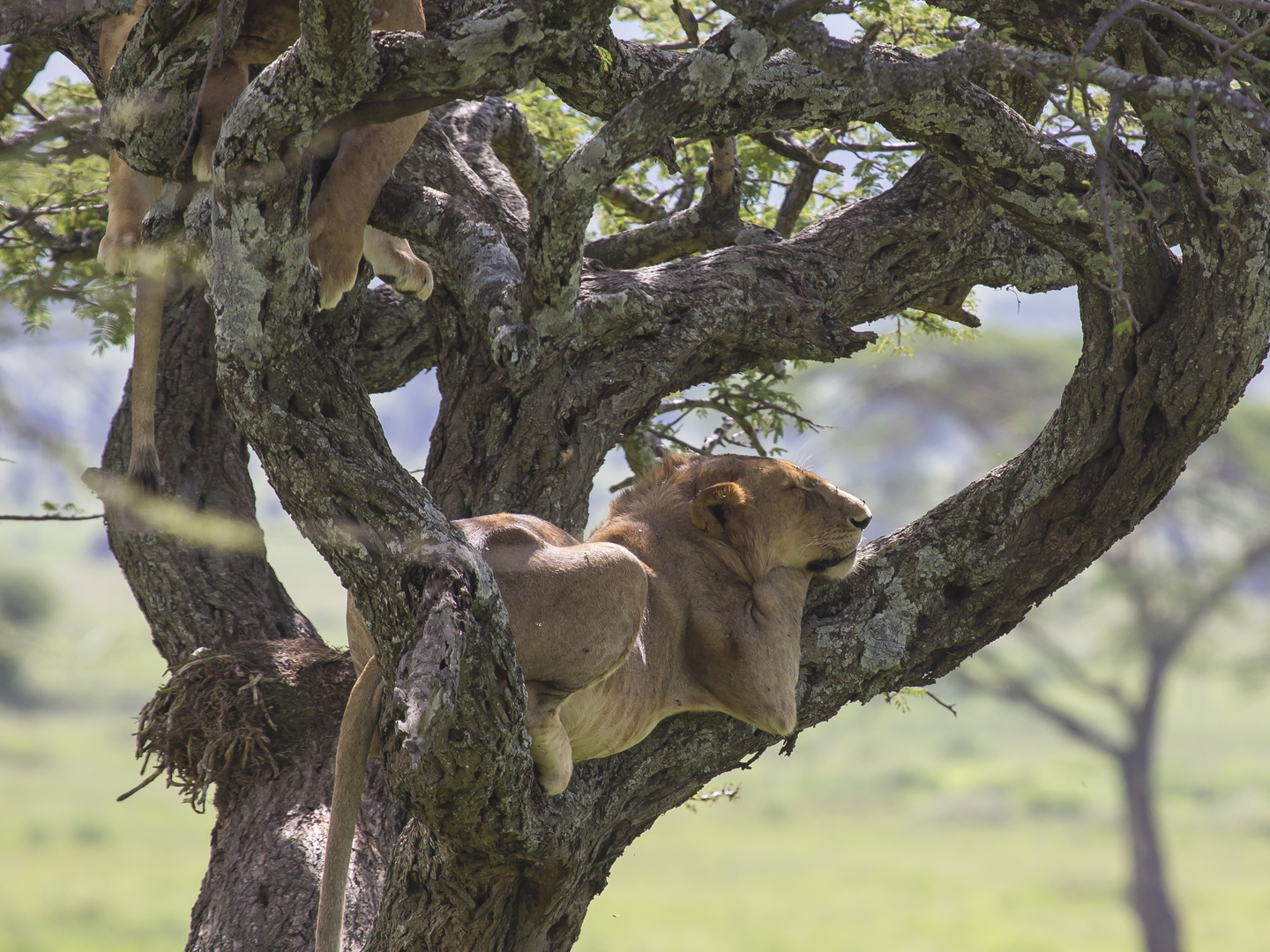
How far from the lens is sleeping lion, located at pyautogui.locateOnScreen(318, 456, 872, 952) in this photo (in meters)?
3.42

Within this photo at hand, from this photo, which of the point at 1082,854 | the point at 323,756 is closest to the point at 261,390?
the point at 323,756

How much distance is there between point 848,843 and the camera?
147 feet

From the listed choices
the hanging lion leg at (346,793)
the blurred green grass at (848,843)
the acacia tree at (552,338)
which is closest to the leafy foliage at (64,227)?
the acacia tree at (552,338)

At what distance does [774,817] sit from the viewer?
47469mm

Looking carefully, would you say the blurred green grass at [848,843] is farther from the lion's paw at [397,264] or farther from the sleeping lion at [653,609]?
the sleeping lion at [653,609]

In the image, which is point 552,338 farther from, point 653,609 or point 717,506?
point 717,506

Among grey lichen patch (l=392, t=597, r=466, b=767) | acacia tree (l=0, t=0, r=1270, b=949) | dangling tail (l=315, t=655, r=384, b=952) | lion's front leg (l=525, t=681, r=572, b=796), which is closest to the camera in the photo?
grey lichen patch (l=392, t=597, r=466, b=767)

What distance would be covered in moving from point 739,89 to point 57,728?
4972cm

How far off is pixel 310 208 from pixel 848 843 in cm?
4487

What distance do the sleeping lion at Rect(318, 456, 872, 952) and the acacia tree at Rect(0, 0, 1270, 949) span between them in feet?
0.52

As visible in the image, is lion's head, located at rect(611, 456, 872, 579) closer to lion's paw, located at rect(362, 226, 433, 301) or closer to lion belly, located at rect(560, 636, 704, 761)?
lion belly, located at rect(560, 636, 704, 761)

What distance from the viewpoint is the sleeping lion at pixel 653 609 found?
11.2 feet

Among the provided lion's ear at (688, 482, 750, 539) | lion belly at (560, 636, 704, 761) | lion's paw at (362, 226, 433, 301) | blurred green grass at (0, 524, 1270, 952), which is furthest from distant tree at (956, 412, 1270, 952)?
lion's paw at (362, 226, 433, 301)

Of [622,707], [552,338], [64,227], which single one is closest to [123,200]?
[552,338]
